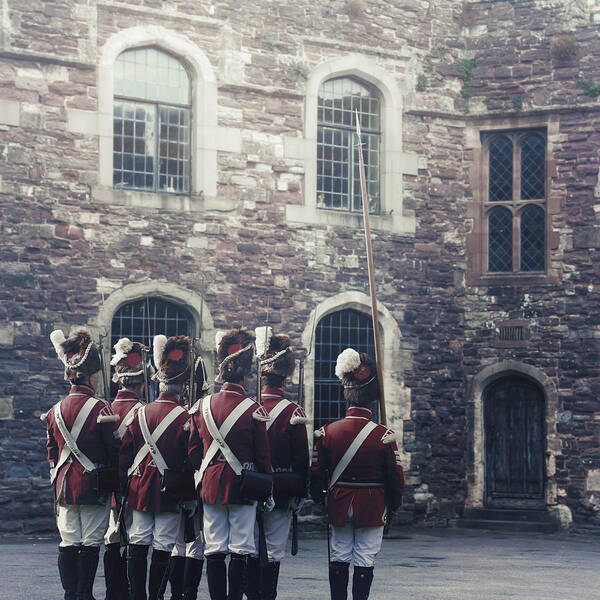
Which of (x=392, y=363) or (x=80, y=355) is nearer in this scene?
(x=80, y=355)

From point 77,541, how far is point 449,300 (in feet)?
30.6

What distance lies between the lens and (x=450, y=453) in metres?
17.3

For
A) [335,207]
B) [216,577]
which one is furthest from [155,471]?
[335,207]

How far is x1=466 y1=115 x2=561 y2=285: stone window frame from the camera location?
17188 mm

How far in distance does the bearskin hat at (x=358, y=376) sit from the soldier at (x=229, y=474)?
2.24 feet

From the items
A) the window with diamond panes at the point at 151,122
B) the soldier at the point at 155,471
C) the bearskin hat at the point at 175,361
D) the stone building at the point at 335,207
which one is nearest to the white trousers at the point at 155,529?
the soldier at the point at 155,471

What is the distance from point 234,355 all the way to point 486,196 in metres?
9.51

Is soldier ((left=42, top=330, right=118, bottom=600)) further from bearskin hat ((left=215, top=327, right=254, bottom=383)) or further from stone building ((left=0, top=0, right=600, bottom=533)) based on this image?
stone building ((left=0, top=0, right=600, bottom=533))

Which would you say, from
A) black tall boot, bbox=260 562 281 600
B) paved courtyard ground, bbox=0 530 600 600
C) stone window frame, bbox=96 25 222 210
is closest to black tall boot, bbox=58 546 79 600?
paved courtyard ground, bbox=0 530 600 600

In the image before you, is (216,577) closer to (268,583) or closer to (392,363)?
(268,583)

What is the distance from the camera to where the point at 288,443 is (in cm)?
912

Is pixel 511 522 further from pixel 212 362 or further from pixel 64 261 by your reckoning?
pixel 64 261

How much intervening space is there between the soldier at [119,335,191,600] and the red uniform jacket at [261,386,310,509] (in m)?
0.67

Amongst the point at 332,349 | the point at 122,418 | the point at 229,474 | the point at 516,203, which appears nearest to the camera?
the point at 229,474
